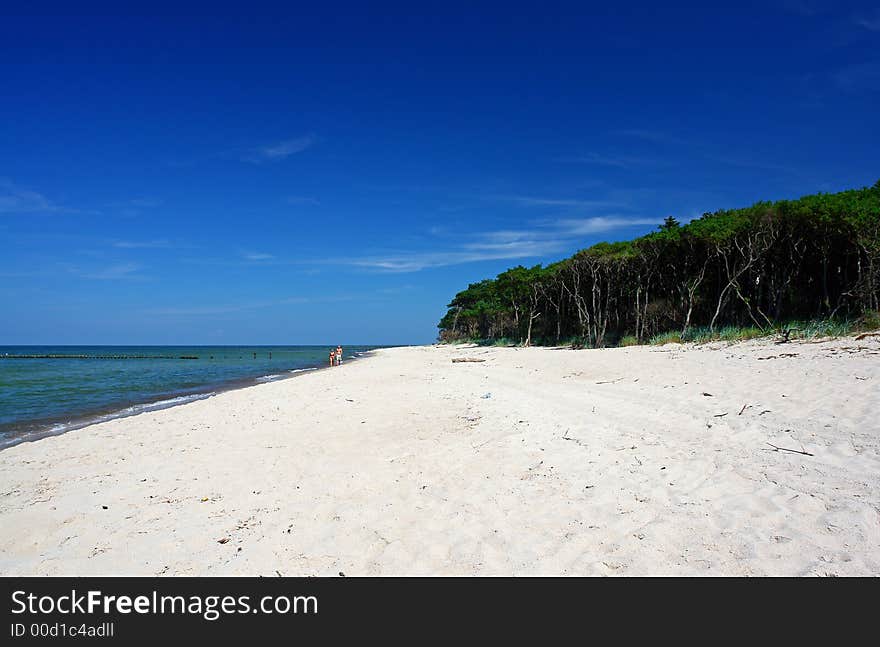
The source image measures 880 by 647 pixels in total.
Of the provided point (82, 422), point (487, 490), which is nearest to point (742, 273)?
point (487, 490)

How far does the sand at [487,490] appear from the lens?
3.48m

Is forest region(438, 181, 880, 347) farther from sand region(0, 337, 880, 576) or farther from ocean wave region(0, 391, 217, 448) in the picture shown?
ocean wave region(0, 391, 217, 448)

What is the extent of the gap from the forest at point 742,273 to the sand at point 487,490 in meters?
12.7

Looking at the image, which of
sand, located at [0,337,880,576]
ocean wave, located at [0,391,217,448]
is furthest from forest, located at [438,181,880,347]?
ocean wave, located at [0,391,217,448]

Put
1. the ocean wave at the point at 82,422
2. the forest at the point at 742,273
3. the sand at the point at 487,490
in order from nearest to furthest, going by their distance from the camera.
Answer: the sand at the point at 487,490 → the ocean wave at the point at 82,422 → the forest at the point at 742,273

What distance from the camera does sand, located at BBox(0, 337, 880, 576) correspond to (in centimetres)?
348

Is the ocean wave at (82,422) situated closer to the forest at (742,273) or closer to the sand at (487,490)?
the sand at (487,490)

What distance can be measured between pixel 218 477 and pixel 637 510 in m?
5.03

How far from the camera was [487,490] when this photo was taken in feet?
15.9

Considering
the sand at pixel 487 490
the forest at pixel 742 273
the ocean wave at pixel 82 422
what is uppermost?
the forest at pixel 742 273

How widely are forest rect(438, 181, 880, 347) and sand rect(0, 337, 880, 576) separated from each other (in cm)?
1266

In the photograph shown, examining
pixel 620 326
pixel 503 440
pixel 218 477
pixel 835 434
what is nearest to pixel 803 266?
pixel 620 326

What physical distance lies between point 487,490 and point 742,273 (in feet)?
88.8

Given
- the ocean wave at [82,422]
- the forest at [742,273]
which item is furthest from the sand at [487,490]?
the forest at [742,273]
